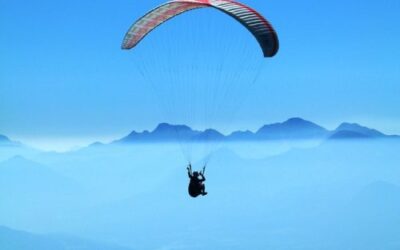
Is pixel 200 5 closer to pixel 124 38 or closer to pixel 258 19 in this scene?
pixel 258 19

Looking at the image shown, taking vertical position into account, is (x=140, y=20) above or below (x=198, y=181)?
above

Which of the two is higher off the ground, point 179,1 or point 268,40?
point 179,1

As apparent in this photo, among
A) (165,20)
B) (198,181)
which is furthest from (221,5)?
(198,181)

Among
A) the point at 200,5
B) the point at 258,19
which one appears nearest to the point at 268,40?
the point at 258,19

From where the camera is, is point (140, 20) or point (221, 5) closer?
point (221, 5)

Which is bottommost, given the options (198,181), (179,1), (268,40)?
(198,181)

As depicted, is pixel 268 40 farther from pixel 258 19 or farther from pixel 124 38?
pixel 124 38
